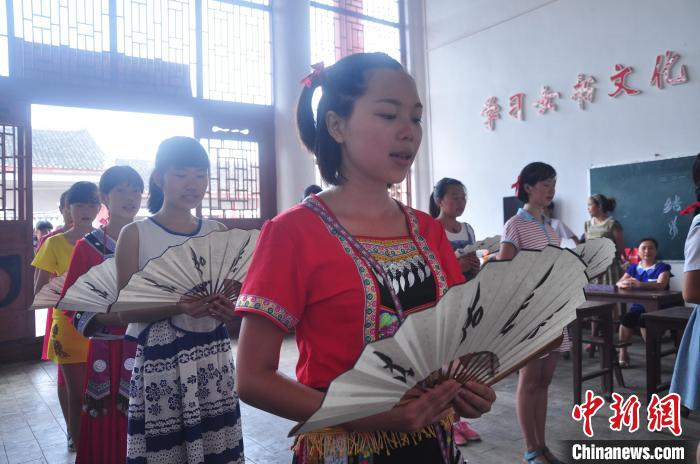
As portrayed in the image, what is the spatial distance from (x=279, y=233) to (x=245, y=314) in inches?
5.7

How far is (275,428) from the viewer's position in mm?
3312

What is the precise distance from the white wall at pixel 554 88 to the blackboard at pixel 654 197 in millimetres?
138

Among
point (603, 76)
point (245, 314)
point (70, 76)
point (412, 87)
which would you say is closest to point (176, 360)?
point (245, 314)

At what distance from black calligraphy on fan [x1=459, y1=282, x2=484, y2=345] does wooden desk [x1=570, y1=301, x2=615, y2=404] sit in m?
3.00

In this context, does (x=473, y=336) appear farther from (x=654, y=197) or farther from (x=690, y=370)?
(x=654, y=197)

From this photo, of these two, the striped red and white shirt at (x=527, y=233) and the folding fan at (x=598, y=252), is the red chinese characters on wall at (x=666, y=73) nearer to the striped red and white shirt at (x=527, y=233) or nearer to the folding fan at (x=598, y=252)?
the striped red and white shirt at (x=527, y=233)

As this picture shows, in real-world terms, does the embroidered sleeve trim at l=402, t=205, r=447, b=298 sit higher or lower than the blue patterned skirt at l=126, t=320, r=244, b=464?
higher

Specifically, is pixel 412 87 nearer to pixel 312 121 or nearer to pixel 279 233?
pixel 312 121

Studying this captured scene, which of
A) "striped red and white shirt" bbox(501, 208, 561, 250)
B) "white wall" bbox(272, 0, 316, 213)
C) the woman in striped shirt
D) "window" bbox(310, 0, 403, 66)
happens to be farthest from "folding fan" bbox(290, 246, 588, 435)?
"window" bbox(310, 0, 403, 66)

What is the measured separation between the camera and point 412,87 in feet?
3.17

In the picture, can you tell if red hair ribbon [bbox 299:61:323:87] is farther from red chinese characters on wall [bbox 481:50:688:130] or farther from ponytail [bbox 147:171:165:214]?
red chinese characters on wall [bbox 481:50:688:130]

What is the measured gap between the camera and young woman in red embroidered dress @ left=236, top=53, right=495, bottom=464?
32.2 inches

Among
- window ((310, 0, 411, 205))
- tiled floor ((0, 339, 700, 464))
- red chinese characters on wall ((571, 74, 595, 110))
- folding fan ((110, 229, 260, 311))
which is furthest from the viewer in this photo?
window ((310, 0, 411, 205))

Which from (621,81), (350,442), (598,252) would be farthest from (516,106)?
(350,442)
